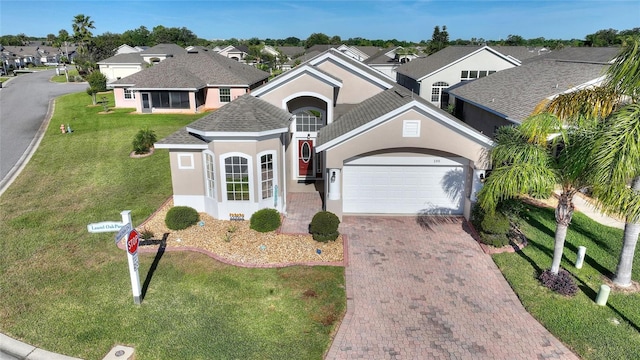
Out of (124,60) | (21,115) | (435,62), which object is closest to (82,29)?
(124,60)

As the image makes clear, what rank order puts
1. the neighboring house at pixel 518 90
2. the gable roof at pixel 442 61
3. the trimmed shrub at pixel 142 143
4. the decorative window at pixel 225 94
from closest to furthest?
the neighboring house at pixel 518 90 → the trimmed shrub at pixel 142 143 → the gable roof at pixel 442 61 → the decorative window at pixel 225 94

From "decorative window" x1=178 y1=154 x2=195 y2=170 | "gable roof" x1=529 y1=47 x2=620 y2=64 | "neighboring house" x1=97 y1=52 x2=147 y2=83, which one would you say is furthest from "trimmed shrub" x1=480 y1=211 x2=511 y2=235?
"neighboring house" x1=97 y1=52 x2=147 y2=83

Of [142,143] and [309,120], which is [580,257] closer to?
[309,120]

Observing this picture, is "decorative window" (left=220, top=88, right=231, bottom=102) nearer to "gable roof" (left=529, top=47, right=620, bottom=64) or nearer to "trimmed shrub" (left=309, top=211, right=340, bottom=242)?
"trimmed shrub" (left=309, top=211, right=340, bottom=242)

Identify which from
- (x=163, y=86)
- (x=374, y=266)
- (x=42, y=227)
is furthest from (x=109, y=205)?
(x=163, y=86)

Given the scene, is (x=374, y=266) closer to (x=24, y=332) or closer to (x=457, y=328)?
(x=457, y=328)

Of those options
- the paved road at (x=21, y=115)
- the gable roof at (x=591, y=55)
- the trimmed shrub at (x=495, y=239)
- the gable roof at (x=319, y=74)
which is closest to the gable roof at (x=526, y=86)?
the gable roof at (x=319, y=74)

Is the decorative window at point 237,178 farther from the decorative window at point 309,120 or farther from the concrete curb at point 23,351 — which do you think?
the concrete curb at point 23,351
